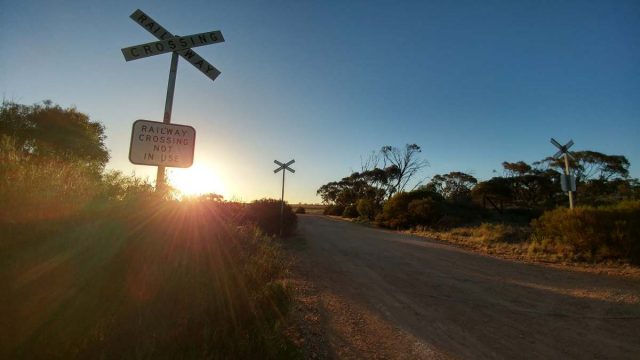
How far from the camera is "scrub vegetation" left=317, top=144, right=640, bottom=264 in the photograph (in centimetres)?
1135

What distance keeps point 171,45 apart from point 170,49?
73 millimetres

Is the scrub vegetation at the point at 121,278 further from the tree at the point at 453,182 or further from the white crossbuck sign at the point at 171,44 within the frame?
the tree at the point at 453,182

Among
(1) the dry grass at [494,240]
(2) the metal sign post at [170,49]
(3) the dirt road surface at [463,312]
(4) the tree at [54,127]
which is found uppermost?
(4) the tree at [54,127]

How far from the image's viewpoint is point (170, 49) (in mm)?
5375

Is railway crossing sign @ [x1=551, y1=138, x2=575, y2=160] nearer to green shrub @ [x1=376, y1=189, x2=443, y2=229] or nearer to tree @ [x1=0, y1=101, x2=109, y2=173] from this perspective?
green shrub @ [x1=376, y1=189, x2=443, y2=229]

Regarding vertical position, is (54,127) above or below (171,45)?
above

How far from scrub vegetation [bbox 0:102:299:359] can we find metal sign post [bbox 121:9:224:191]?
1.01m

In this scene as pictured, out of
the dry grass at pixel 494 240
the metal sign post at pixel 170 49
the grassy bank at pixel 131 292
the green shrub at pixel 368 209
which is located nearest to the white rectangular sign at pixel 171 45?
the metal sign post at pixel 170 49

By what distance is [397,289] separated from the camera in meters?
7.51

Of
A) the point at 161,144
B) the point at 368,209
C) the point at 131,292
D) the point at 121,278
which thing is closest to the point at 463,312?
the point at 131,292

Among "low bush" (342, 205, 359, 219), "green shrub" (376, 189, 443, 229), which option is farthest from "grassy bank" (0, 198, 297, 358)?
"low bush" (342, 205, 359, 219)

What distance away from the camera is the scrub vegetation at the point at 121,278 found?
274 cm

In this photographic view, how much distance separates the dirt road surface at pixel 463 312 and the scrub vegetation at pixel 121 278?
1.19 m

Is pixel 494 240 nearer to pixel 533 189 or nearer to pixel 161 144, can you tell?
pixel 161 144
